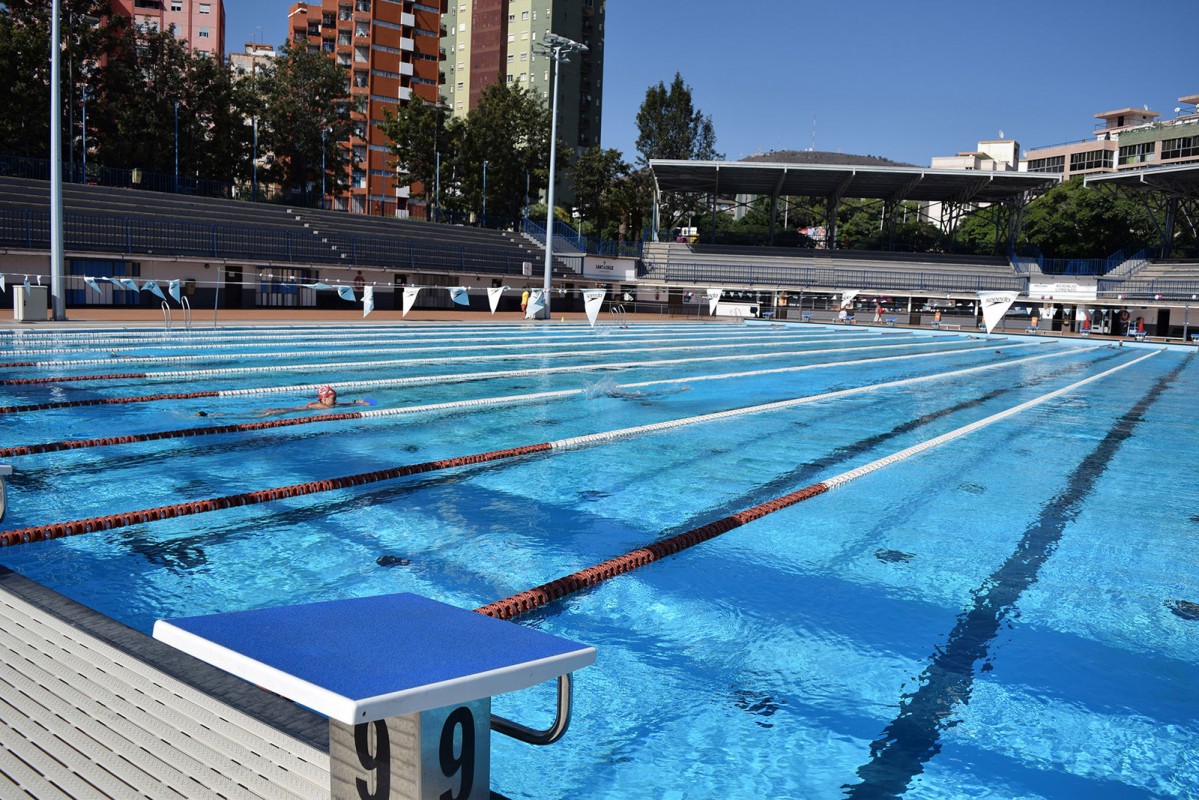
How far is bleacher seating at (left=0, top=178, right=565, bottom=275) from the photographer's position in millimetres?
26250

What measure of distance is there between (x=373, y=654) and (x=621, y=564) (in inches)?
128

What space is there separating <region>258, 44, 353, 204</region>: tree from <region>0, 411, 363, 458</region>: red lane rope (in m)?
41.9

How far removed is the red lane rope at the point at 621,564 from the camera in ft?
13.2

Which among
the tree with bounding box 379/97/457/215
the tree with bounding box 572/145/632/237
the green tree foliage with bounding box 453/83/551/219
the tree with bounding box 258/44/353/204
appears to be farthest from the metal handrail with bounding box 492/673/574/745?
the tree with bounding box 572/145/632/237

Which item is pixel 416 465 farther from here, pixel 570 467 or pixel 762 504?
pixel 762 504

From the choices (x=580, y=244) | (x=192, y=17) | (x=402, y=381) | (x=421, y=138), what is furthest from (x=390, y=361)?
(x=192, y=17)

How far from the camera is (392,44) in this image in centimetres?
7406

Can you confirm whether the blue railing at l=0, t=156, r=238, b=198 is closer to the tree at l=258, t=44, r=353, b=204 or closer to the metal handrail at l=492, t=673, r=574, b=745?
the tree at l=258, t=44, r=353, b=204

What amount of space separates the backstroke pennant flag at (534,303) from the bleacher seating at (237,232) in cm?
820

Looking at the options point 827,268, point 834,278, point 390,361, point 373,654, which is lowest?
point 390,361

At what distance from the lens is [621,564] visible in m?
4.75

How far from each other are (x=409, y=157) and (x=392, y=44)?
28352 mm

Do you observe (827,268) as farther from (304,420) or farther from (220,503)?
(220,503)

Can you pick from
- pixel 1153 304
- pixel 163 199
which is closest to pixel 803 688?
pixel 163 199
